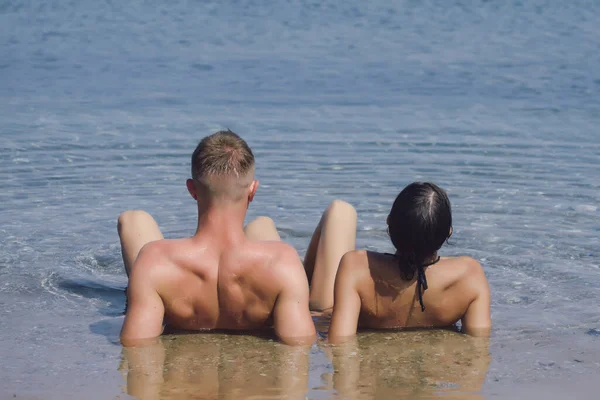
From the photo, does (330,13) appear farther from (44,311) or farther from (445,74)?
(44,311)

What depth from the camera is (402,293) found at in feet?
16.2

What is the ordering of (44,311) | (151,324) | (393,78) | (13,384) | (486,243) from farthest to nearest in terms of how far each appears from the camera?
(393,78) → (486,243) → (44,311) → (151,324) → (13,384)

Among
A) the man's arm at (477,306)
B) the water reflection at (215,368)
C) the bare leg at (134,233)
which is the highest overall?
the bare leg at (134,233)

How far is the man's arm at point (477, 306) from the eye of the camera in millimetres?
4871

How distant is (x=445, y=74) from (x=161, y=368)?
12.6 metres

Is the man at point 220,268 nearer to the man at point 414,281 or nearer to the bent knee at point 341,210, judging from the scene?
the man at point 414,281

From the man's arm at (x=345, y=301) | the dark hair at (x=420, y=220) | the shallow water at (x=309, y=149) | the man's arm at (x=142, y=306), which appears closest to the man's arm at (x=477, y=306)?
the shallow water at (x=309, y=149)

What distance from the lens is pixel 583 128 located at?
39.7 feet

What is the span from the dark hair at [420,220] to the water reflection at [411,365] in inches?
19.9

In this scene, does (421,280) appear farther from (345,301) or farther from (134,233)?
(134,233)

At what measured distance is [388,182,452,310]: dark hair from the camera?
4531 millimetres

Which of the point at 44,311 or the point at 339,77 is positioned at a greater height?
the point at 339,77

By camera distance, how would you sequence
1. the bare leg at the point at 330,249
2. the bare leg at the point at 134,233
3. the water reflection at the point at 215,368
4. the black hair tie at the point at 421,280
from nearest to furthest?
the water reflection at the point at 215,368 → the black hair tie at the point at 421,280 → the bare leg at the point at 330,249 → the bare leg at the point at 134,233

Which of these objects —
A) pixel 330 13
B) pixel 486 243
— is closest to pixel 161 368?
pixel 486 243
